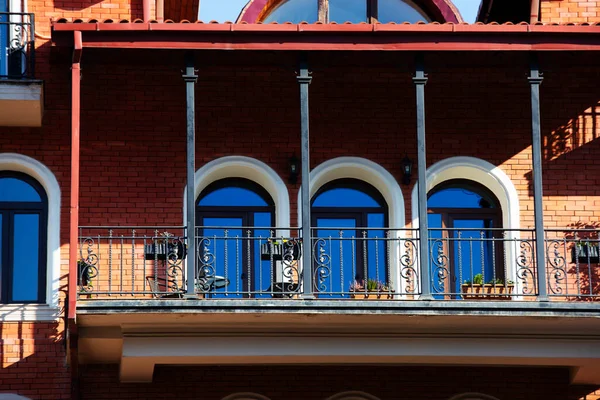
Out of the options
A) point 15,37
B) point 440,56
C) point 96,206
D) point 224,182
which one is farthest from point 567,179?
point 15,37

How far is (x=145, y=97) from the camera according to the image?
17.2 metres

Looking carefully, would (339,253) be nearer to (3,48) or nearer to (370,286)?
(370,286)

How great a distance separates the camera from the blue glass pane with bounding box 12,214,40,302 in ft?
54.7

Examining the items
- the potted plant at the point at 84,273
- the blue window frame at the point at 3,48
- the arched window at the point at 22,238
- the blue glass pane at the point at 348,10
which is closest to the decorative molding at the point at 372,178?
the blue glass pane at the point at 348,10

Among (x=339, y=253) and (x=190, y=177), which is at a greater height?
(x=190, y=177)

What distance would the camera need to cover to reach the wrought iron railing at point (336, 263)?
15.8 m

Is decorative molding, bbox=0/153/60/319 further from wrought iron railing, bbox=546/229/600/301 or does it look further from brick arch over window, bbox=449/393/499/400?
wrought iron railing, bbox=546/229/600/301

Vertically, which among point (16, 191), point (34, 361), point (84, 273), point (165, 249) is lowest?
point (34, 361)

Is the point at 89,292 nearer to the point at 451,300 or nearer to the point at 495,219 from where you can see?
the point at 451,300

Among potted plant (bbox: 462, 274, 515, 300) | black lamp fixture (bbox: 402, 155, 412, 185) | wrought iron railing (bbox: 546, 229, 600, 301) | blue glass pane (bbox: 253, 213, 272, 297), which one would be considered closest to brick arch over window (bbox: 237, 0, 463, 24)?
black lamp fixture (bbox: 402, 155, 412, 185)

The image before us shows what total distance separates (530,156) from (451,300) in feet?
9.25

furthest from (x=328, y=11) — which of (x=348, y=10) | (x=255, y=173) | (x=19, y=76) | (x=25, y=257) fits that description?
(x=25, y=257)

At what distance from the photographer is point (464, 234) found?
1752 cm

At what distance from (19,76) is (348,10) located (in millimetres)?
4339
